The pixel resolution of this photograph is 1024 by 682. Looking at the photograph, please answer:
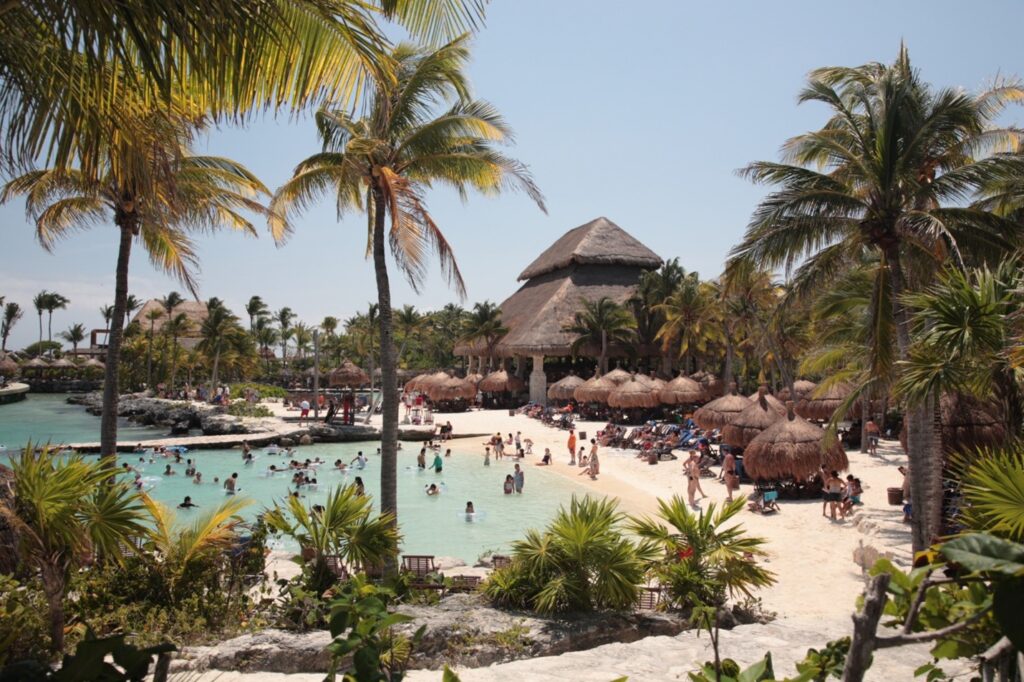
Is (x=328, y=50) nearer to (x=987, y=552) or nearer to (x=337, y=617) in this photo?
(x=337, y=617)

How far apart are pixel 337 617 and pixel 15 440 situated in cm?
3605

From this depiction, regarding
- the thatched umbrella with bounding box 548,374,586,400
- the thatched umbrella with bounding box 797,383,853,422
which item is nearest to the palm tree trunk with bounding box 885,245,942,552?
the thatched umbrella with bounding box 797,383,853,422

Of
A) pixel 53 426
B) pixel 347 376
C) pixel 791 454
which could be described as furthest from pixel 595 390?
pixel 53 426

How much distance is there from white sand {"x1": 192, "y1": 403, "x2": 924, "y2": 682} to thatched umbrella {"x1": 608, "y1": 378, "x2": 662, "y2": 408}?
180 inches

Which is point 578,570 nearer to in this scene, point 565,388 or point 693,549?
point 693,549

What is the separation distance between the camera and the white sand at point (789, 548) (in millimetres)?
5605

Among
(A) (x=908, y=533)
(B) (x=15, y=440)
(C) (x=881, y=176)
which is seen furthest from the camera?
(B) (x=15, y=440)

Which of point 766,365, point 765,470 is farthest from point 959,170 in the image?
point 766,365

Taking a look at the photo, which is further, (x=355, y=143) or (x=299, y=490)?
(x=299, y=490)

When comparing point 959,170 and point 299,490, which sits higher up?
point 959,170

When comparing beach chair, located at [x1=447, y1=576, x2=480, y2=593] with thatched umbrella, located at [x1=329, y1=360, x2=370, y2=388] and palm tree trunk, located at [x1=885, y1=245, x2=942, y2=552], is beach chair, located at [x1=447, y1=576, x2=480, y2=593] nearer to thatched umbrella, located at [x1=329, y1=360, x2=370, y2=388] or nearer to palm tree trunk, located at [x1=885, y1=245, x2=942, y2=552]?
palm tree trunk, located at [x1=885, y1=245, x2=942, y2=552]

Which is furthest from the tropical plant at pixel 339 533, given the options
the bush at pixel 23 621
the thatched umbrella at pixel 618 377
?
the thatched umbrella at pixel 618 377

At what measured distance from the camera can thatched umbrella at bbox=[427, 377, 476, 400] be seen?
3775cm

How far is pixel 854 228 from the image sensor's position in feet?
35.0
